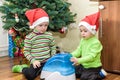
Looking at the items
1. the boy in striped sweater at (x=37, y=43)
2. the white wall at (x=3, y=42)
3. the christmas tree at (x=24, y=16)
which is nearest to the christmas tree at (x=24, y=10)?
the christmas tree at (x=24, y=16)

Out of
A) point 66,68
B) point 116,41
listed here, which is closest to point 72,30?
point 116,41

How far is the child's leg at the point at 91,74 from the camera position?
1486mm

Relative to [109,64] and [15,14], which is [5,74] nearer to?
[15,14]

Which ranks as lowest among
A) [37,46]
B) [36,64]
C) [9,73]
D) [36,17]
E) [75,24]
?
[9,73]

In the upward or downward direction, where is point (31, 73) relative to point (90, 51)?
downward

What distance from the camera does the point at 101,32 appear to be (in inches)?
66.0

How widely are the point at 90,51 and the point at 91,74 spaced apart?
0.17 meters

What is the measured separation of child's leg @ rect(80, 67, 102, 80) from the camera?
149 centimetres

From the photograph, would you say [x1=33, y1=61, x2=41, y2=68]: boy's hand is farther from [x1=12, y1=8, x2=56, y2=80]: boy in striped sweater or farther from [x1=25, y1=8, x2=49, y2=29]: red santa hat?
[x1=25, y1=8, x2=49, y2=29]: red santa hat

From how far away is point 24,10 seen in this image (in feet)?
5.93

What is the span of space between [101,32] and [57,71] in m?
0.52

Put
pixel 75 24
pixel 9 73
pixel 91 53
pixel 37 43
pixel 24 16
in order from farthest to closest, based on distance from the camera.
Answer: pixel 75 24 → pixel 24 16 → pixel 9 73 → pixel 37 43 → pixel 91 53

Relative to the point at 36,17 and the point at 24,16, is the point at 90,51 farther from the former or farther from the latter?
the point at 24,16

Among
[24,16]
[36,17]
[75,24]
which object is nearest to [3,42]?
[24,16]
